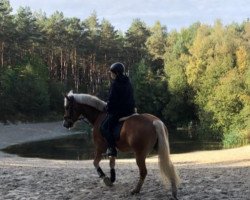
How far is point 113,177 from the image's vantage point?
33.6 ft

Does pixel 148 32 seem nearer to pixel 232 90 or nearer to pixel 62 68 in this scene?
pixel 62 68

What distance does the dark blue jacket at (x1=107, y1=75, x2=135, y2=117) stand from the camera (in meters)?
9.63

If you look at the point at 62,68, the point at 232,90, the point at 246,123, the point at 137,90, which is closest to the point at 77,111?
the point at 246,123

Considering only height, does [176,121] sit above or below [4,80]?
below

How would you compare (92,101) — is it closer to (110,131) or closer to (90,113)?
(90,113)

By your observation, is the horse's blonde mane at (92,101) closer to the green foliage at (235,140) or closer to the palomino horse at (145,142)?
the palomino horse at (145,142)

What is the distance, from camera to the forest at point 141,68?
48.9 meters

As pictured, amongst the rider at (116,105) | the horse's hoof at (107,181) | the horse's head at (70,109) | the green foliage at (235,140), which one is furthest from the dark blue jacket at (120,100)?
the green foliage at (235,140)

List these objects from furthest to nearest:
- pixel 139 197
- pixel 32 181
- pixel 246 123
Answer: pixel 246 123 < pixel 32 181 < pixel 139 197

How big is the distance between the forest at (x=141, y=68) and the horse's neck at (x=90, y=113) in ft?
103

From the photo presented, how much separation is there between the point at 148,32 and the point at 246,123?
184 ft

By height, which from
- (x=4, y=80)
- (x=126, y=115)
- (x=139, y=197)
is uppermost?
(x=4, y=80)

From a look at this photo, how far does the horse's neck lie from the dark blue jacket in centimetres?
69

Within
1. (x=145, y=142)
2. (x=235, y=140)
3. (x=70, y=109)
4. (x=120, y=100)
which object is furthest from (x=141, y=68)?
(x=145, y=142)
